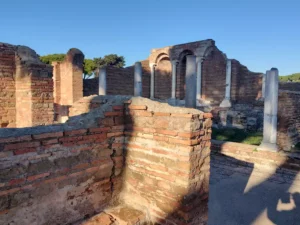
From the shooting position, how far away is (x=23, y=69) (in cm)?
572

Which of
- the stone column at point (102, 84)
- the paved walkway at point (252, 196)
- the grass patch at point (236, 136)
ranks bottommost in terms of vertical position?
the paved walkway at point (252, 196)

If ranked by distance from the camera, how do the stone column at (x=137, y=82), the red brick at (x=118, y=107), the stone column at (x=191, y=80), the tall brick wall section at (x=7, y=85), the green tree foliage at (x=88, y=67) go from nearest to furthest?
1. the red brick at (x=118, y=107)
2. the tall brick wall section at (x=7, y=85)
3. the stone column at (x=191, y=80)
4. the stone column at (x=137, y=82)
5. the green tree foliage at (x=88, y=67)

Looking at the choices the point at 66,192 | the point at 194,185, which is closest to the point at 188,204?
the point at 194,185

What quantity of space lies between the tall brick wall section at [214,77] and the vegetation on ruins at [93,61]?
20.4 meters

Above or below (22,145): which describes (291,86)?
above

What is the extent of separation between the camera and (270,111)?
7758mm

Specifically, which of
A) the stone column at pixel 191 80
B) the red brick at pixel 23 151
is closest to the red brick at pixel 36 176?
the red brick at pixel 23 151

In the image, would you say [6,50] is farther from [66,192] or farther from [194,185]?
[194,185]

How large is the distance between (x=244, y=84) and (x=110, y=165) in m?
14.2

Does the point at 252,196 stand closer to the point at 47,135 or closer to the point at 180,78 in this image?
the point at 47,135

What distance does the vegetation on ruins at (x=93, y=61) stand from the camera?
34894 mm

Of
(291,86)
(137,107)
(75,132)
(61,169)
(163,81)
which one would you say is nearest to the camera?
(61,169)

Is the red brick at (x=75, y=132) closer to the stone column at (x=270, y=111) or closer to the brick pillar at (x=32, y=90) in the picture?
the brick pillar at (x=32, y=90)

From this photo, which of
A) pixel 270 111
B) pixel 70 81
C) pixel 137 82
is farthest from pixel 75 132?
pixel 137 82
